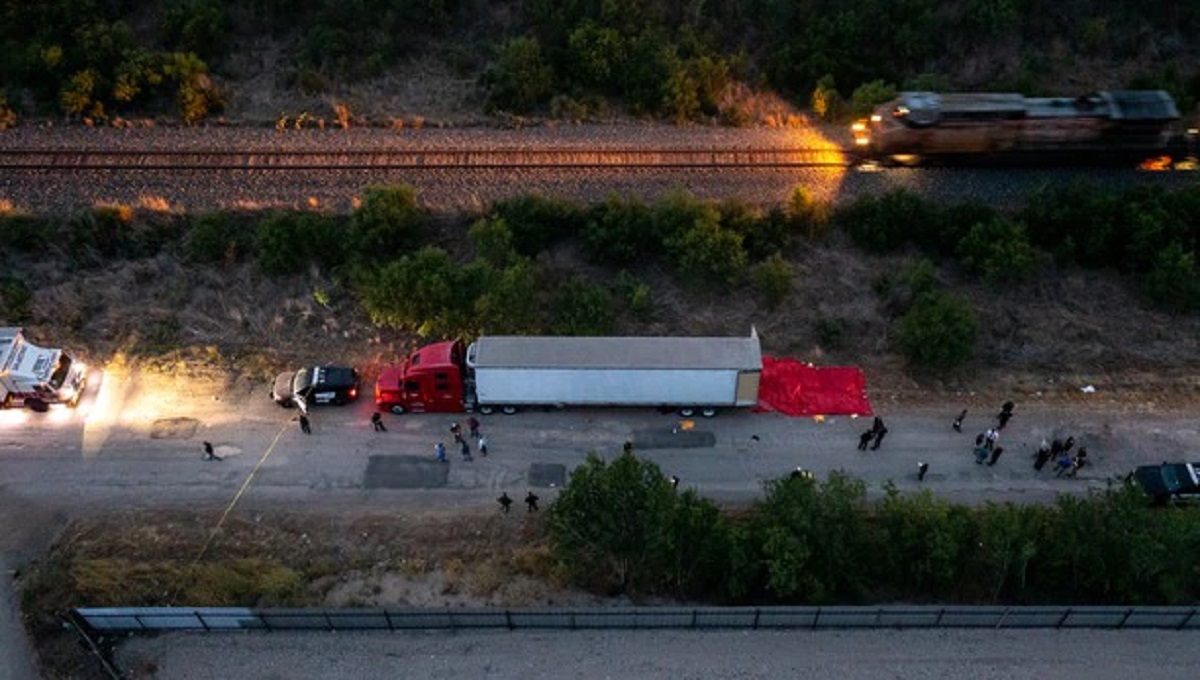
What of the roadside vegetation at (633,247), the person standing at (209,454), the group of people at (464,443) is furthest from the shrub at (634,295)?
the person standing at (209,454)

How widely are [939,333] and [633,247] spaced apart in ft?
39.2

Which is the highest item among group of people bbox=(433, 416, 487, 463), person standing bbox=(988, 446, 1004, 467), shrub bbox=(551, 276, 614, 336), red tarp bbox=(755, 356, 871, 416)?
shrub bbox=(551, 276, 614, 336)

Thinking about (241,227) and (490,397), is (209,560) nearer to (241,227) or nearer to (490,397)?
(490,397)

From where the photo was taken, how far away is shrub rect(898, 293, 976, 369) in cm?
3419

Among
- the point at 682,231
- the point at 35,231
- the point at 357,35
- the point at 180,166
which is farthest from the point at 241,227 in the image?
the point at 682,231

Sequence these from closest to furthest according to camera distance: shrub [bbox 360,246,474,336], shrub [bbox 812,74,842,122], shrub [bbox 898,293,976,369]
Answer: shrub [bbox 898,293,976,369]
shrub [bbox 360,246,474,336]
shrub [bbox 812,74,842,122]

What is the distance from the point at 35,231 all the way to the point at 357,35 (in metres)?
17.6

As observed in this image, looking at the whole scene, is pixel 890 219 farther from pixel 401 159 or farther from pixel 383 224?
pixel 401 159

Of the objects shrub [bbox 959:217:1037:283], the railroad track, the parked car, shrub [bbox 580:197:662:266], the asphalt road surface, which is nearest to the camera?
the parked car

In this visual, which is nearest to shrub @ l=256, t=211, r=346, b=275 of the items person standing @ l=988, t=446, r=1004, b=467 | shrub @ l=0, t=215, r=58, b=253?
shrub @ l=0, t=215, r=58, b=253

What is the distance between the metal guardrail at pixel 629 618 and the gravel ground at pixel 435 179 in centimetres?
1801

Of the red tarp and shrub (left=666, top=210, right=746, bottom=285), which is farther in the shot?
shrub (left=666, top=210, right=746, bottom=285)

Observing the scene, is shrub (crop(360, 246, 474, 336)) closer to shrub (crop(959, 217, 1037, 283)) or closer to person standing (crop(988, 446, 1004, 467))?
person standing (crop(988, 446, 1004, 467))

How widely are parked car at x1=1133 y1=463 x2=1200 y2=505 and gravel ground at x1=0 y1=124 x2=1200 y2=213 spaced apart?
1338 centimetres
